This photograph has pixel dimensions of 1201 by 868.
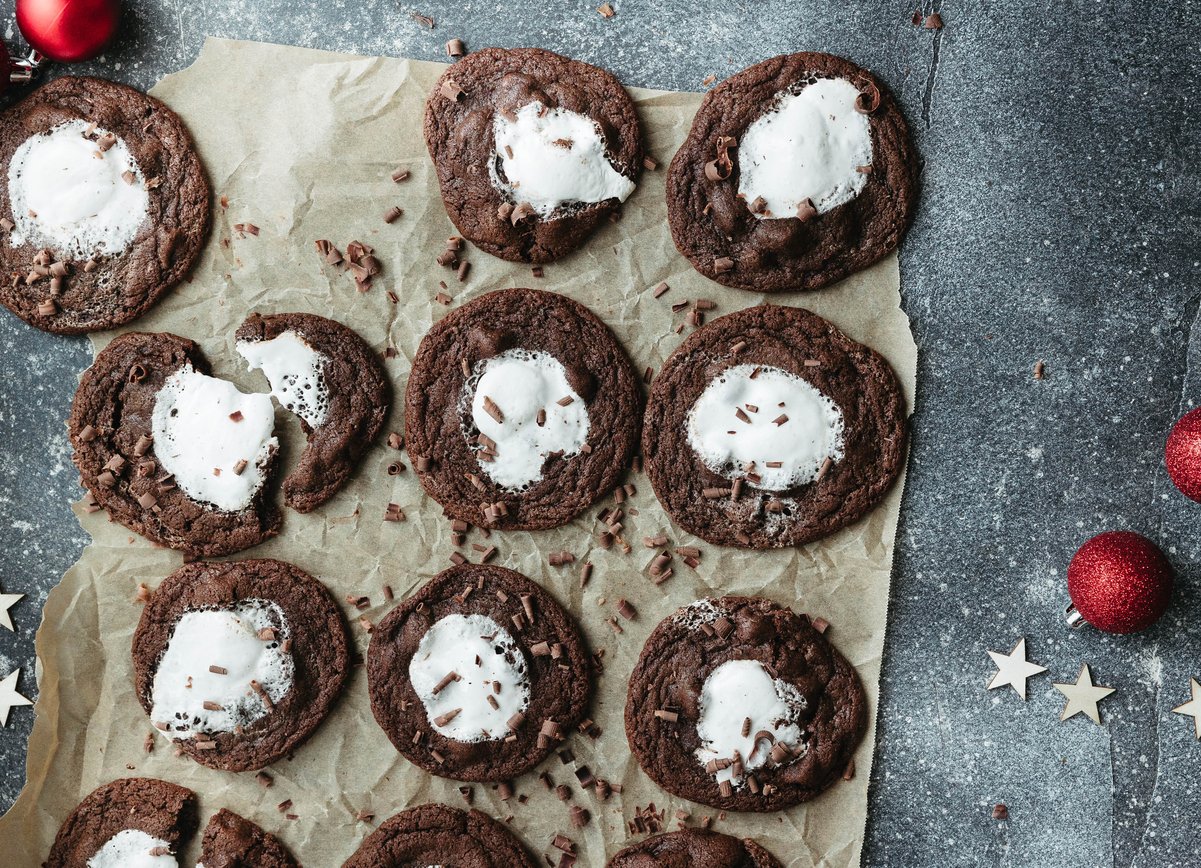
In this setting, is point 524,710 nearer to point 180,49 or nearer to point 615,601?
point 615,601

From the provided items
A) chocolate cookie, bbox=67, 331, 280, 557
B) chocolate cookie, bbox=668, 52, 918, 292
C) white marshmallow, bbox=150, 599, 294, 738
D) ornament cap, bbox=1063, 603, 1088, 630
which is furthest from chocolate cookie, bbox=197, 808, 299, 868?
ornament cap, bbox=1063, 603, 1088, 630

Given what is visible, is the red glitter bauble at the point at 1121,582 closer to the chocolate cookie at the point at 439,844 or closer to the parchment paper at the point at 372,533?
the parchment paper at the point at 372,533

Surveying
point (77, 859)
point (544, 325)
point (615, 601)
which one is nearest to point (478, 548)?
point (615, 601)

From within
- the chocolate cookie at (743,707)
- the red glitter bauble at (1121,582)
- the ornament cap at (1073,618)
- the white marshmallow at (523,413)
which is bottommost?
the chocolate cookie at (743,707)

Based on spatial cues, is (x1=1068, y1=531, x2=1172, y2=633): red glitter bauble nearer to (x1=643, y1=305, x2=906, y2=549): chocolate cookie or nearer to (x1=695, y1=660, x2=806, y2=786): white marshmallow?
(x1=643, y1=305, x2=906, y2=549): chocolate cookie

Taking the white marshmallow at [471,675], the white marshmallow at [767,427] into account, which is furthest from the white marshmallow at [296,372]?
the white marshmallow at [767,427]

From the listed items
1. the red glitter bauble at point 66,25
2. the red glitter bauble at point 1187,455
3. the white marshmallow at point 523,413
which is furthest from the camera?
the white marshmallow at point 523,413
